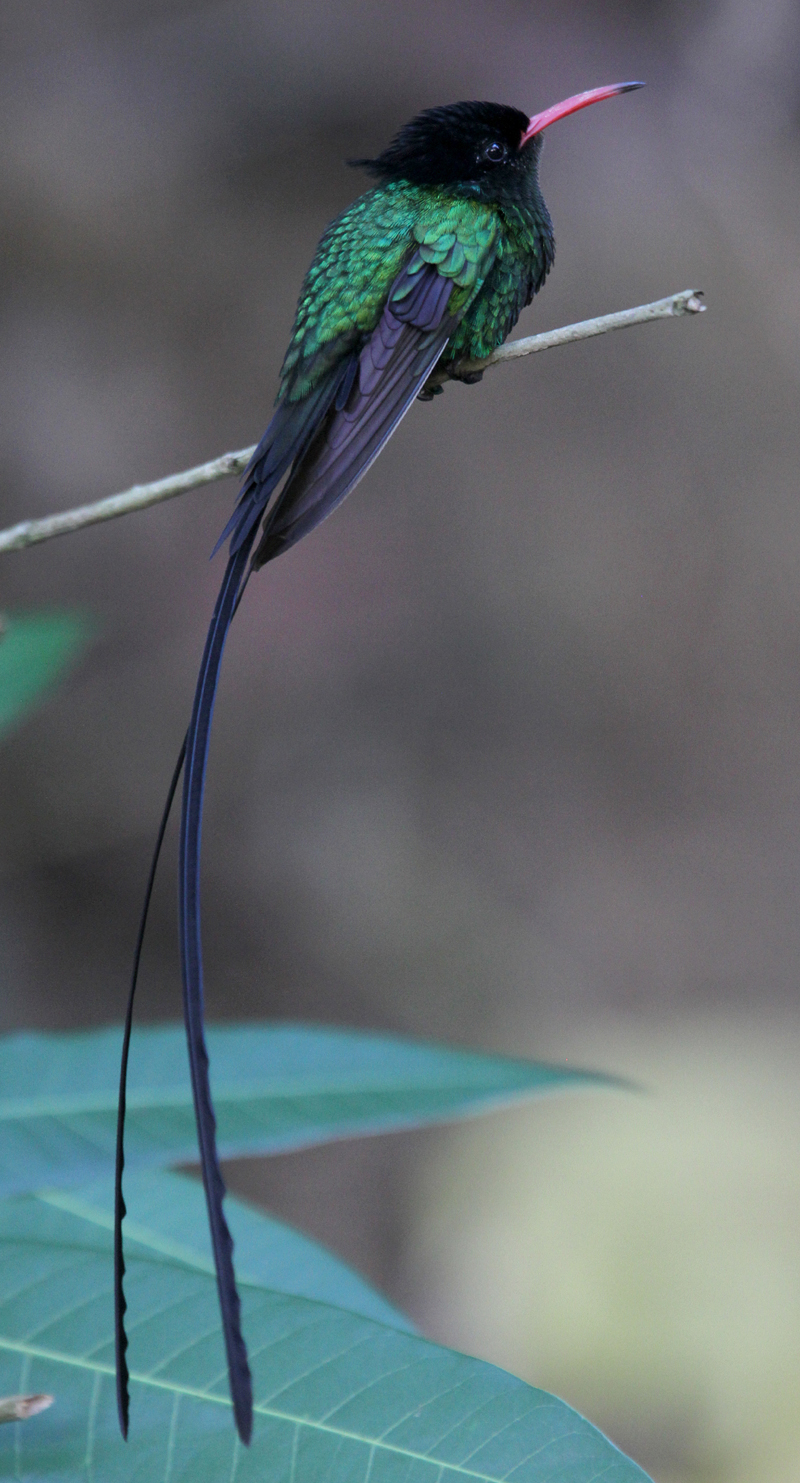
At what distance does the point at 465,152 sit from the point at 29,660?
74cm

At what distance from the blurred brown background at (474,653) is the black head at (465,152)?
178cm

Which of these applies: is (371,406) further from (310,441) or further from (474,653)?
(474,653)

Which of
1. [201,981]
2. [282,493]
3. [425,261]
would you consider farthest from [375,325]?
[201,981]

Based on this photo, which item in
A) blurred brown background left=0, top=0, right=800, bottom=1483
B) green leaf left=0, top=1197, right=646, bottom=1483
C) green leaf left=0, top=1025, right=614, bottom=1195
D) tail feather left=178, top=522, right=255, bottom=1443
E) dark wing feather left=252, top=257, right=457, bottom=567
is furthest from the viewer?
blurred brown background left=0, top=0, right=800, bottom=1483

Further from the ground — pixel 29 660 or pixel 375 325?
pixel 375 325

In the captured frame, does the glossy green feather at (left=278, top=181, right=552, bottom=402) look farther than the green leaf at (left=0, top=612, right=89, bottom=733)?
No

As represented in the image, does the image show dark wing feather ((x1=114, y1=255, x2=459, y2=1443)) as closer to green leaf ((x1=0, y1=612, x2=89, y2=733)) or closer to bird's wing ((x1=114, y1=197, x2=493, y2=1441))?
bird's wing ((x1=114, y1=197, x2=493, y2=1441))

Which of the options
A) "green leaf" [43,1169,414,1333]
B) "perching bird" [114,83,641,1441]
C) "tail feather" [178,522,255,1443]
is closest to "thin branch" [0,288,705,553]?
"perching bird" [114,83,641,1441]

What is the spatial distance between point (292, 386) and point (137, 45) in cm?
236

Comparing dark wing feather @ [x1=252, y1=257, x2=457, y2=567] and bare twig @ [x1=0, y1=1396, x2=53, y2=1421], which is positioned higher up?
A: dark wing feather @ [x1=252, y1=257, x2=457, y2=567]

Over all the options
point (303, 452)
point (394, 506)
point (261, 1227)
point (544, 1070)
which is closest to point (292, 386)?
point (303, 452)

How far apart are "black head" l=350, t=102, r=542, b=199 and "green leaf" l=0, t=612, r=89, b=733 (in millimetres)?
684

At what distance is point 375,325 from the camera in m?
0.65

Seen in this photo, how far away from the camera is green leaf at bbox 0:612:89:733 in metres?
1.24
